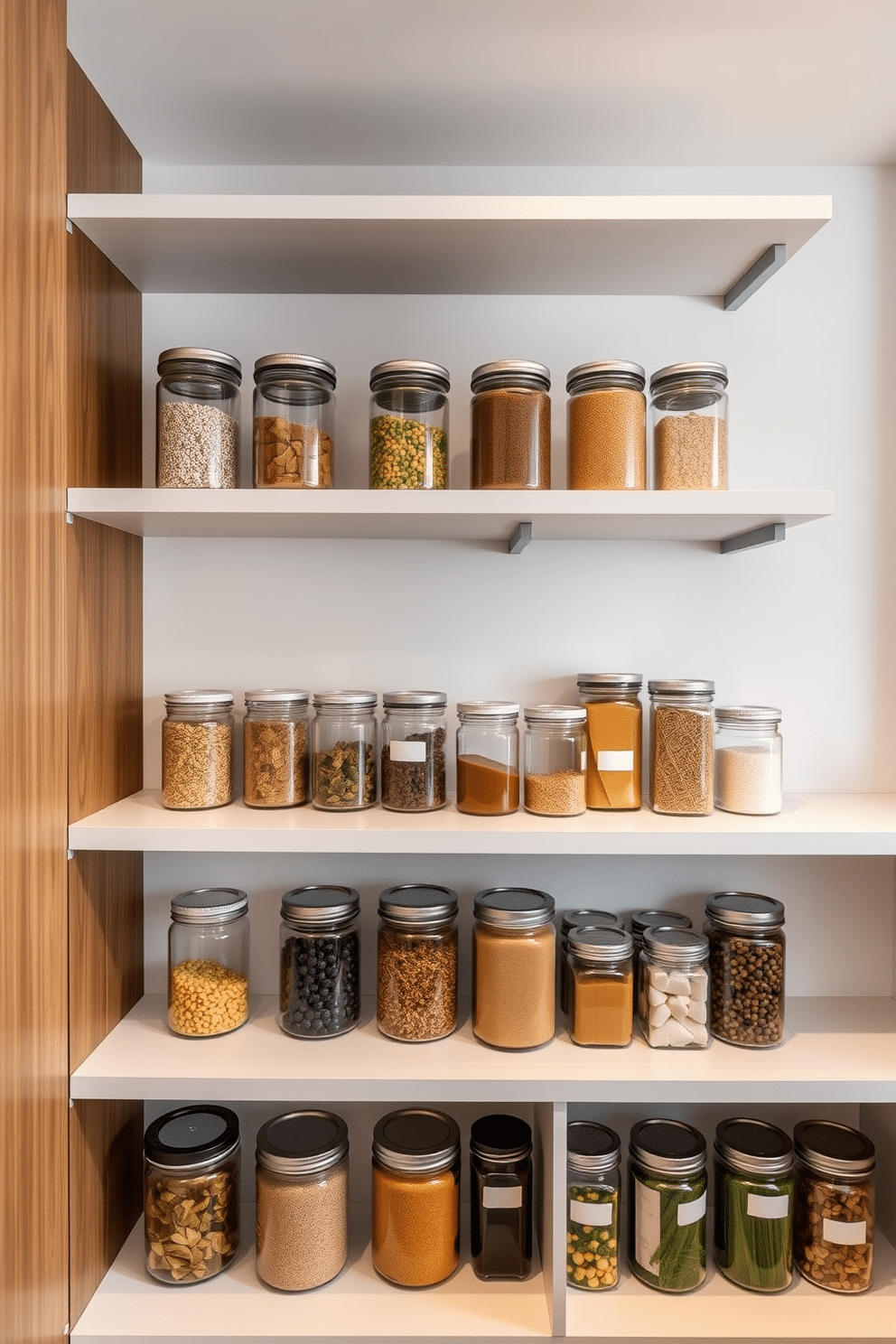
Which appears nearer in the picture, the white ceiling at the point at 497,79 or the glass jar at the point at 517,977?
the white ceiling at the point at 497,79

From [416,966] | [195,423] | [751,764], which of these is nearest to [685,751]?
[751,764]

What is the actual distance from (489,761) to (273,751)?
1.07 ft

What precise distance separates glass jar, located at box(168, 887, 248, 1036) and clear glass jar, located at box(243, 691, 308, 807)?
0.56 ft

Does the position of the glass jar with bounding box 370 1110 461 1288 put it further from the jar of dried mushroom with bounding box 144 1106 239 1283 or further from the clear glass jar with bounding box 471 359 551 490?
the clear glass jar with bounding box 471 359 551 490

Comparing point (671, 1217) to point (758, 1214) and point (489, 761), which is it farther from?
point (489, 761)

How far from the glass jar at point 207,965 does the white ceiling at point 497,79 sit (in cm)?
122

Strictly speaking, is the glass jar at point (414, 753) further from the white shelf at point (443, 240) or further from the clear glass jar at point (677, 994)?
the white shelf at point (443, 240)

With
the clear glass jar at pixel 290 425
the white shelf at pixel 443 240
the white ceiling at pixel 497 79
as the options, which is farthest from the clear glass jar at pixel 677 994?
the white ceiling at pixel 497 79

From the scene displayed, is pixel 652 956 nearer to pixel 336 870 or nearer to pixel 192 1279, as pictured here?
pixel 336 870

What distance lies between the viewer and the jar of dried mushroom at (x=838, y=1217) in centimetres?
129

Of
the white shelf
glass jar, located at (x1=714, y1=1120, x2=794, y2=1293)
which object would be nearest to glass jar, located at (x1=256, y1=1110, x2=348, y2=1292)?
glass jar, located at (x1=714, y1=1120, x2=794, y2=1293)

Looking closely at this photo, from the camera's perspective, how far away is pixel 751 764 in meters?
1.32

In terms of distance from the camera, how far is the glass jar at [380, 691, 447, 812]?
52.1 inches

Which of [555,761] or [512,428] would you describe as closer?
[512,428]
